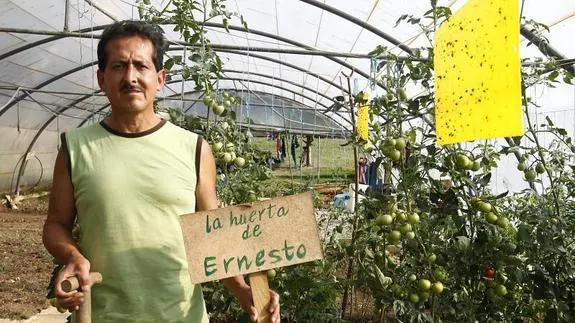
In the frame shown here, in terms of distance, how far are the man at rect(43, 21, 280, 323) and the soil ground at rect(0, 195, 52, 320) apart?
11.3 ft

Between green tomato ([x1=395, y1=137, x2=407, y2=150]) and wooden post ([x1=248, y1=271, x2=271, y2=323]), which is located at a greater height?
green tomato ([x1=395, y1=137, x2=407, y2=150])

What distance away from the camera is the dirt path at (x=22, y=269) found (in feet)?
14.6

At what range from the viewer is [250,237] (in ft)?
4.13

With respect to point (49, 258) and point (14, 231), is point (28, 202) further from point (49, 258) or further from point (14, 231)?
point (49, 258)

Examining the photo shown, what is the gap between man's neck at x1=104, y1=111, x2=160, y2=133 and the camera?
1.32 m

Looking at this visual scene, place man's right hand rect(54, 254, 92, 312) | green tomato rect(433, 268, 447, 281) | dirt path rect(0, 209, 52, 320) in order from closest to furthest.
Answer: man's right hand rect(54, 254, 92, 312)
green tomato rect(433, 268, 447, 281)
dirt path rect(0, 209, 52, 320)

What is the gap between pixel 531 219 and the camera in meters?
1.98

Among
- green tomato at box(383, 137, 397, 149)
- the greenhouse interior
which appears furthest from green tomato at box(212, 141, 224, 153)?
green tomato at box(383, 137, 397, 149)

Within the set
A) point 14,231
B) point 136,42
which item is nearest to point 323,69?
point 14,231

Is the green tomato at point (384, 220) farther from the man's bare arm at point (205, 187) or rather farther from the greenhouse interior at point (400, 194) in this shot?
the man's bare arm at point (205, 187)

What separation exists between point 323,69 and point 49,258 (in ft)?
14.1

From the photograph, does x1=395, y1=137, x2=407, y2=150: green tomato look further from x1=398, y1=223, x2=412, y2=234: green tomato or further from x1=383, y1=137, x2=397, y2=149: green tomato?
x1=398, y1=223, x2=412, y2=234: green tomato

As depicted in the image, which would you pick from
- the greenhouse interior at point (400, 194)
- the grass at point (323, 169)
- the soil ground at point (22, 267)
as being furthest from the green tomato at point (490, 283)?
the soil ground at point (22, 267)

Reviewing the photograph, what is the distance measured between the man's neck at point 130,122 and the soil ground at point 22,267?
352cm
